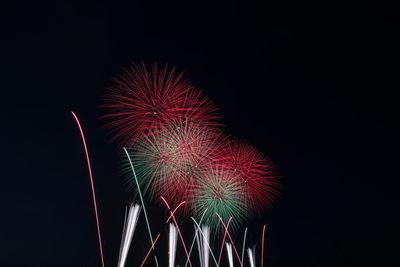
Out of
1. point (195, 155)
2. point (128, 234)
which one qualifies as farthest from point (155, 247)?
point (195, 155)

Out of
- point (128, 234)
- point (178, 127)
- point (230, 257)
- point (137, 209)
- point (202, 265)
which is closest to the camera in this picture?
point (128, 234)

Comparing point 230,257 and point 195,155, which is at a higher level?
point 195,155

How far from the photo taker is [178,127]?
63.9ft

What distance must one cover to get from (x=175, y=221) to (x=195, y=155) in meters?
4.01

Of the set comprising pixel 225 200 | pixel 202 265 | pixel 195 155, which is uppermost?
pixel 195 155

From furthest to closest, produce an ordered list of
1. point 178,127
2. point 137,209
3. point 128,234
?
Result: point 178,127 → point 137,209 → point 128,234

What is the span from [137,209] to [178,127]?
15.8ft

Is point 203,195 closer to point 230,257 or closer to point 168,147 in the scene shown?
point 168,147

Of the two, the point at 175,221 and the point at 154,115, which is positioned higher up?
the point at 154,115

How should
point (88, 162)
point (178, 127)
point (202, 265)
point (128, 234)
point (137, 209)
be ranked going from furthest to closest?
point (202, 265), point (178, 127), point (137, 209), point (128, 234), point (88, 162)

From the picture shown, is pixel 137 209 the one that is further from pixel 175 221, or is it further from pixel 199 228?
pixel 199 228

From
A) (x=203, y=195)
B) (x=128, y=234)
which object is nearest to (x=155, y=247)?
(x=128, y=234)

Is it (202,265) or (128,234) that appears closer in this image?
(128,234)

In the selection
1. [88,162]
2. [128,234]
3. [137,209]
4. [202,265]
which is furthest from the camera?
[202,265]
